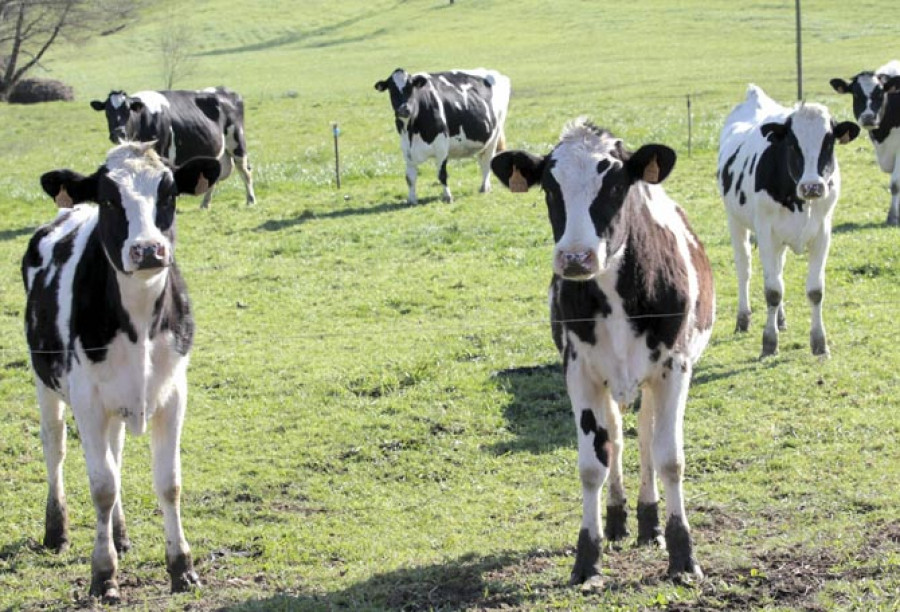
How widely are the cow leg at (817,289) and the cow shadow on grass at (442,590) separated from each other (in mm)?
6689

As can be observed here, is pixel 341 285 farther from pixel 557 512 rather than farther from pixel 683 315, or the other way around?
pixel 683 315

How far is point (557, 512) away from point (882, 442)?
3163 mm

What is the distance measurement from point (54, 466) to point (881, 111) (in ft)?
56.0

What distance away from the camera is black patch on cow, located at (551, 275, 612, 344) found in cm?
842

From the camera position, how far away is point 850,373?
1375 cm

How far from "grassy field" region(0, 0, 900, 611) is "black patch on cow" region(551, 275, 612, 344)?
1.62 metres

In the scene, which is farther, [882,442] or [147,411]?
[882,442]

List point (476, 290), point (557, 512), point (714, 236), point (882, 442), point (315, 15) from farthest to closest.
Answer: point (315, 15)
point (714, 236)
point (476, 290)
point (882, 442)
point (557, 512)

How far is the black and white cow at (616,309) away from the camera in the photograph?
8289 millimetres

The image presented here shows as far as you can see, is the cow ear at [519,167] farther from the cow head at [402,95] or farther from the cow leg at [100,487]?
the cow head at [402,95]

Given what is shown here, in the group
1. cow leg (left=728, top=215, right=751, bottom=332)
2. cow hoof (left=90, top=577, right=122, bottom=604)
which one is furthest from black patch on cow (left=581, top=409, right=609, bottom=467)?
cow leg (left=728, top=215, right=751, bottom=332)

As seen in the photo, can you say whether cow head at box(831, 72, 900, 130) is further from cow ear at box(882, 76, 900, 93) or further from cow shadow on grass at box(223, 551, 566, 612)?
cow shadow on grass at box(223, 551, 566, 612)

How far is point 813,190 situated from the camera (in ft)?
45.3

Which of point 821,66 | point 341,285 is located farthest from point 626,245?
point 821,66
